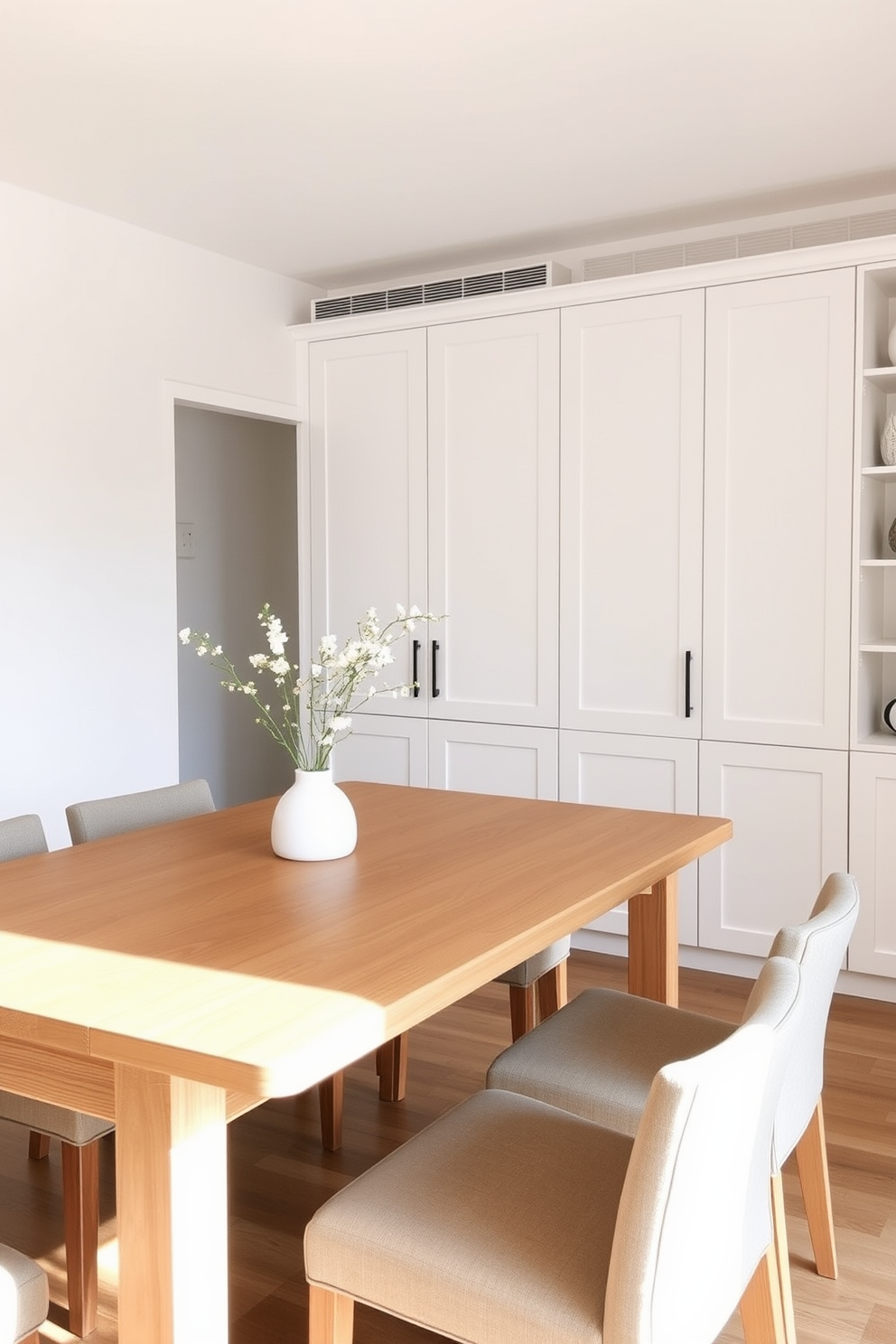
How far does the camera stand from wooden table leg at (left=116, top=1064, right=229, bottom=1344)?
1.29 metres

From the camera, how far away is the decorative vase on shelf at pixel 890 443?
3.73 m

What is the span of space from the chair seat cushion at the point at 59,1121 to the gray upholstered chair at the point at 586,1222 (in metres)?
0.58

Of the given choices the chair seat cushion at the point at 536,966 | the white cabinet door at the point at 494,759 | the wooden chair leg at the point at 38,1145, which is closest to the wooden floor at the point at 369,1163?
the wooden chair leg at the point at 38,1145

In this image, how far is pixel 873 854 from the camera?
375cm

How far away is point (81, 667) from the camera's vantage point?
398 cm

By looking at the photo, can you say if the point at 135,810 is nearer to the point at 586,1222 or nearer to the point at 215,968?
the point at 215,968

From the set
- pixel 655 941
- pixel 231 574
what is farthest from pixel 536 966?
pixel 231 574

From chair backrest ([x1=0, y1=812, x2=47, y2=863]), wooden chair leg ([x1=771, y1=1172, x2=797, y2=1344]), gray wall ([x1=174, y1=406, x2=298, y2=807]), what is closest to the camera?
wooden chair leg ([x1=771, y1=1172, x2=797, y2=1344])

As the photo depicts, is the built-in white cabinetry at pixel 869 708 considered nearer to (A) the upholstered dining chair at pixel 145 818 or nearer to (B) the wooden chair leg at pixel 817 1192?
(B) the wooden chair leg at pixel 817 1192

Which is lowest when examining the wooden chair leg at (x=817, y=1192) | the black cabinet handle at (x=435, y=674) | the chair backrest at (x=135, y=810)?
the wooden chair leg at (x=817, y=1192)

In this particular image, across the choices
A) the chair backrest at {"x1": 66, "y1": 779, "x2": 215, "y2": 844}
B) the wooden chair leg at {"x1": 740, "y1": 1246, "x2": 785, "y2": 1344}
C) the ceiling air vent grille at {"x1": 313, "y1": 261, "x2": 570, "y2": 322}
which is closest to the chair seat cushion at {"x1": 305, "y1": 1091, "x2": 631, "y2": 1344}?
Answer: the wooden chair leg at {"x1": 740, "y1": 1246, "x2": 785, "y2": 1344}

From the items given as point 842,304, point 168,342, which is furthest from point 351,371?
point 842,304

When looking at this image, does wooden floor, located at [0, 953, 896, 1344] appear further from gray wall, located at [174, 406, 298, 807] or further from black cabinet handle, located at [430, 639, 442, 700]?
gray wall, located at [174, 406, 298, 807]

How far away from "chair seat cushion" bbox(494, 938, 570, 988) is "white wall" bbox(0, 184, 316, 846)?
1.93 metres
